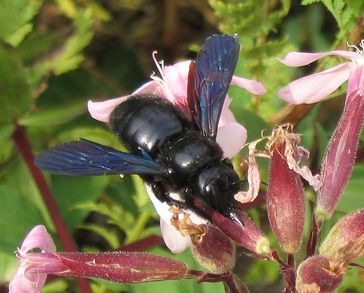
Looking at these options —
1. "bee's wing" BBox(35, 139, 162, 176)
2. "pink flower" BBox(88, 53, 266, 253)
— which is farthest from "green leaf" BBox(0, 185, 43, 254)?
"bee's wing" BBox(35, 139, 162, 176)

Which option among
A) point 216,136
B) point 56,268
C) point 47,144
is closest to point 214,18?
point 47,144

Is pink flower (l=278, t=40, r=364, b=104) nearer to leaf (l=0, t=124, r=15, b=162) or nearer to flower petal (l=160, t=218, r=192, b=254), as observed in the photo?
flower petal (l=160, t=218, r=192, b=254)

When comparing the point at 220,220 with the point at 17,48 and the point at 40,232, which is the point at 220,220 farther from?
the point at 17,48

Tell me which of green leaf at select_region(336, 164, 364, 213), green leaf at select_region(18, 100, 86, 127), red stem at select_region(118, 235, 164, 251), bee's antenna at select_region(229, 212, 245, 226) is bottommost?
red stem at select_region(118, 235, 164, 251)

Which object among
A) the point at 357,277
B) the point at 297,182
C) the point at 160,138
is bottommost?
the point at 357,277

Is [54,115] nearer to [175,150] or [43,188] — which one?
[43,188]

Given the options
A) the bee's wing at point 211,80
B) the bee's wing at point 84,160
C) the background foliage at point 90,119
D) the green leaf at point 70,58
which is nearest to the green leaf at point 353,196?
the background foliage at point 90,119
